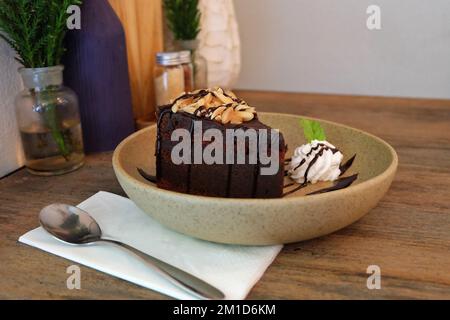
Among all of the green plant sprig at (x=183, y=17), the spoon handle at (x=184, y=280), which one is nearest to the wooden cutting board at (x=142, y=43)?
the green plant sprig at (x=183, y=17)

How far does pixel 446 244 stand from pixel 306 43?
40.1 inches

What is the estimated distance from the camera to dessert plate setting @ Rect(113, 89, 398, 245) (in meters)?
0.52

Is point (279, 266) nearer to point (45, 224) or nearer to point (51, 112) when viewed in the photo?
point (45, 224)

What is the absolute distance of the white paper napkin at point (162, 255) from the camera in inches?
19.8

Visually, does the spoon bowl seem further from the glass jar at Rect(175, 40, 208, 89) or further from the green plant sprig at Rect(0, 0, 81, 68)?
the glass jar at Rect(175, 40, 208, 89)

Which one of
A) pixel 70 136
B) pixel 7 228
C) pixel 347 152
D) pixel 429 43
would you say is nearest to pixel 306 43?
pixel 429 43

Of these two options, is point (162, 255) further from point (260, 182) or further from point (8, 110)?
point (8, 110)

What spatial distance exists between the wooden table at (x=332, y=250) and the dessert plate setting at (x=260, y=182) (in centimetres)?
4

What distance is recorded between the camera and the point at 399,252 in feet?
1.88

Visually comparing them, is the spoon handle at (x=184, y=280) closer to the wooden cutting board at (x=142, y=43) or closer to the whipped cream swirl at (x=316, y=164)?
the whipped cream swirl at (x=316, y=164)

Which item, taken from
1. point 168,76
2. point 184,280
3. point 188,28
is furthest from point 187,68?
point 184,280

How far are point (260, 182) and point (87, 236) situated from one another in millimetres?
255

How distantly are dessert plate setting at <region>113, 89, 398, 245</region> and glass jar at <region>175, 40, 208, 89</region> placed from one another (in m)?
0.42

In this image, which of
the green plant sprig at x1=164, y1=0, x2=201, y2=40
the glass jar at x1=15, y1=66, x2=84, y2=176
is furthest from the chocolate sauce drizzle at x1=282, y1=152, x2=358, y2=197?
the green plant sprig at x1=164, y1=0, x2=201, y2=40
